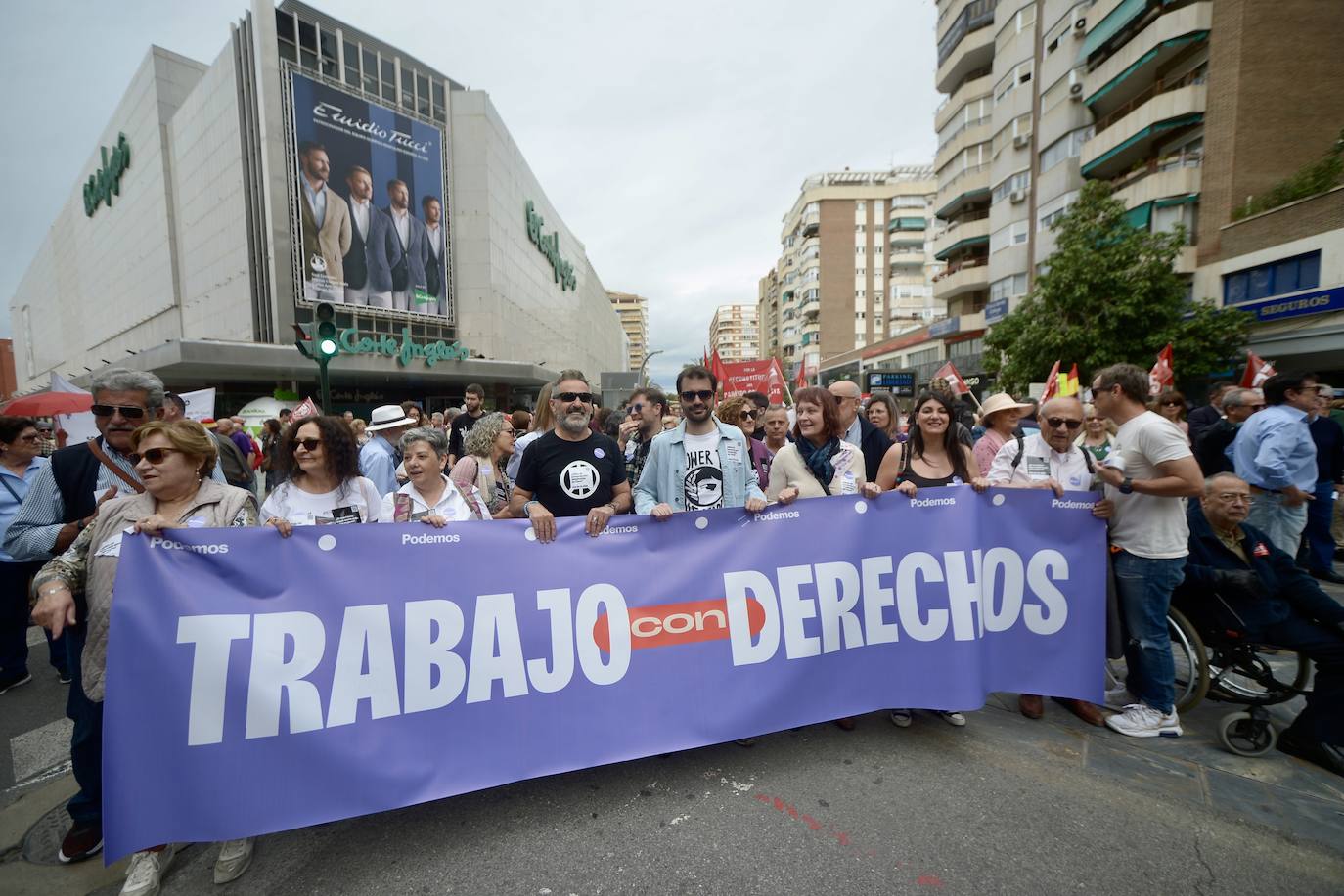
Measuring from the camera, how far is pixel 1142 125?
20250 millimetres

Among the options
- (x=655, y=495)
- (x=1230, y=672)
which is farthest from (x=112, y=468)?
(x=1230, y=672)

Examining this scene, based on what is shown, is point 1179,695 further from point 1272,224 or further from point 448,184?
point 448,184

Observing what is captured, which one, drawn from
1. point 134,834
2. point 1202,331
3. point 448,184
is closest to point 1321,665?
point 134,834

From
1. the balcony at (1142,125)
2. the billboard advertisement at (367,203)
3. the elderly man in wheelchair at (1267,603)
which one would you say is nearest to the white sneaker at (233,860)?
the elderly man in wheelchair at (1267,603)

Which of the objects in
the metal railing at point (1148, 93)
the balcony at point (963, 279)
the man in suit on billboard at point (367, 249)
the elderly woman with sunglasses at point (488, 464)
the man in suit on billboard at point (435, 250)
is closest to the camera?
the elderly woman with sunglasses at point (488, 464)

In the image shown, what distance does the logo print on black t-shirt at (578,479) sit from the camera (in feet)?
10.6

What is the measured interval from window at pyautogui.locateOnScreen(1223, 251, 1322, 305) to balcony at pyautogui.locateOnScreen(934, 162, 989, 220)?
15605mm

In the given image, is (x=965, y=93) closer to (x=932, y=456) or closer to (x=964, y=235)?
(x=964, y=235)

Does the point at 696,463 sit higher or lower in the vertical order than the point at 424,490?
higher

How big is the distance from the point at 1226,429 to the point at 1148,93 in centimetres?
2382

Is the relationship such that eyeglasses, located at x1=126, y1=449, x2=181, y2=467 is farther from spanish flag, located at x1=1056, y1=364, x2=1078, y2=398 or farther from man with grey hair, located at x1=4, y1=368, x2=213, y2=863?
spanish flag, located at x1=1056, y1=364, x2=1078, y2=398

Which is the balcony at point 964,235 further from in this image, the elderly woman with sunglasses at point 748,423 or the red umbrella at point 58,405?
the red umbrella at point 58,405

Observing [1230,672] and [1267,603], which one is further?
[1230,672]

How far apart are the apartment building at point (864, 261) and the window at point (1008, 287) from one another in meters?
33.4
